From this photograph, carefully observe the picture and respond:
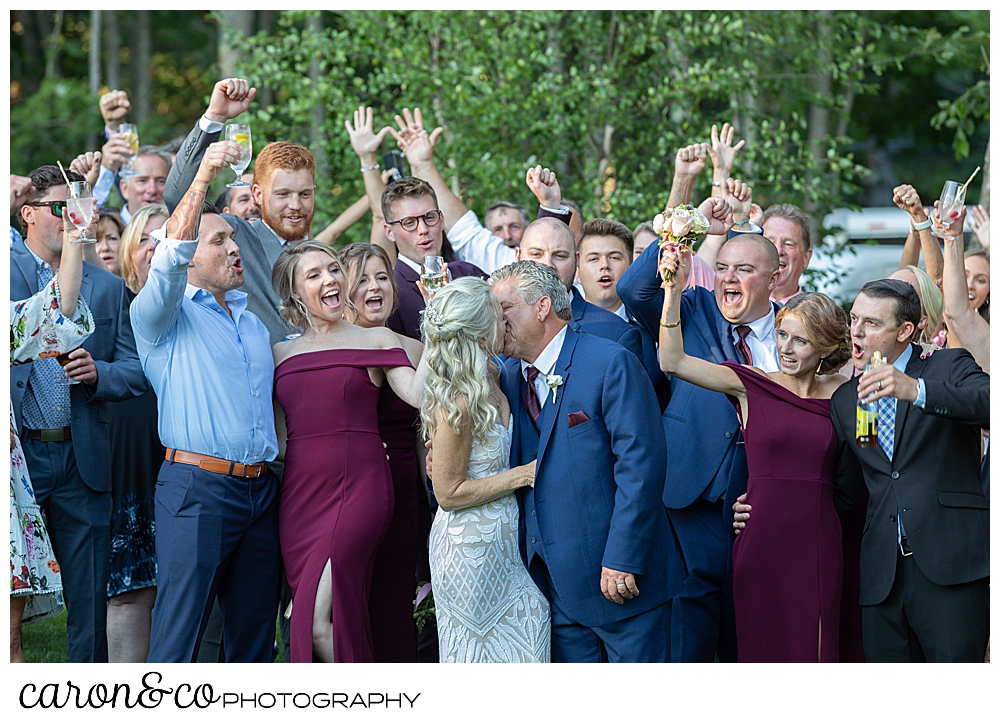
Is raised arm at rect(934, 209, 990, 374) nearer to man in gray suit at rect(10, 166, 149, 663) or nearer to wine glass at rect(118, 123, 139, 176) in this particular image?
man in gray suit at rect(10, 166, 149, 663)

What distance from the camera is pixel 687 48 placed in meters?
8.51

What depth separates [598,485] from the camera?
4.15 m

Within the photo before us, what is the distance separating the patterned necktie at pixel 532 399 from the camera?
434 centimetres

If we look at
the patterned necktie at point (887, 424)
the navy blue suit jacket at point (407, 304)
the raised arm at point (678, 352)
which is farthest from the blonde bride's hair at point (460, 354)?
the patterned necktie at point (887, 424)

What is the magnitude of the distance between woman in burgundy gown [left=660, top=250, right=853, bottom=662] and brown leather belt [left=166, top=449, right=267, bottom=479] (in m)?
1.77

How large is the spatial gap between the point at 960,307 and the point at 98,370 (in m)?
3.73

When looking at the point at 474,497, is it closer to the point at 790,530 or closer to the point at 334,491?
the point at 334,491

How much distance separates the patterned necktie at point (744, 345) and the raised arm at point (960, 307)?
0.84m

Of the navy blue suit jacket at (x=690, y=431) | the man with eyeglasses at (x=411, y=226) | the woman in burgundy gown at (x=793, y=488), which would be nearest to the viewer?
the woman in burgundy gown at (x=793, y=488)

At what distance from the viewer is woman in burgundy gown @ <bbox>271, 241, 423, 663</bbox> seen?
14.8ft

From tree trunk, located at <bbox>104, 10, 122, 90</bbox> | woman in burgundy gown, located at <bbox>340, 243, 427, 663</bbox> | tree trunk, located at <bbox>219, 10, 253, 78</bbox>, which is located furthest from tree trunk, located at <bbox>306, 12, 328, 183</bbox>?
tree trunk, located at <bbox>104, 10, 122, 90</bbox>

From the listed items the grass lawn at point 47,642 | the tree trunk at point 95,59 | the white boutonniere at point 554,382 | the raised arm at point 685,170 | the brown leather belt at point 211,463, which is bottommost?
the grass lawn at point 47,642

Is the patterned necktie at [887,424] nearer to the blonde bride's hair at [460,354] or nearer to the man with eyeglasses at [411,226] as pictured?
the blonde bride's hair at [460,354]
